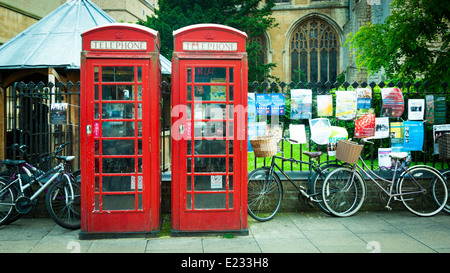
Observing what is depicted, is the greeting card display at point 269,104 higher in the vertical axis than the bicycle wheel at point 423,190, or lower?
higher

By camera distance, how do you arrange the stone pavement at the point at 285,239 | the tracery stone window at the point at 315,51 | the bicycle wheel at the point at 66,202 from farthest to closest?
the tracery stone window at the point at 315,51, the bicycle wheel at the point at 66,202, the stone pavement at the point at 285,239

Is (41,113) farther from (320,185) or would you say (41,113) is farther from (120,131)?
(320,185)

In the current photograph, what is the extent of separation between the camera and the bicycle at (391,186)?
5906 millimetres

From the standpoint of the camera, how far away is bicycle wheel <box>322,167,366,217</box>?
19.3 ft

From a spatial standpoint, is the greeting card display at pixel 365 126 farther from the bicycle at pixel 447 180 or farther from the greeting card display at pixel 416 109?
the bicycle at pixel 447 180

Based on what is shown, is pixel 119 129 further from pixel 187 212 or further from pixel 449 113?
pixel 449 113

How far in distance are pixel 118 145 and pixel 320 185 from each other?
3.35 m

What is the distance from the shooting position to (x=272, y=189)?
5910mm

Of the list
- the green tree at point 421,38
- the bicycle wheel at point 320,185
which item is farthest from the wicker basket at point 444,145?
the green tree at point 421,38

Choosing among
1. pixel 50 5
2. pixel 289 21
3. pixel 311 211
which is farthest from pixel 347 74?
pixel 311 211

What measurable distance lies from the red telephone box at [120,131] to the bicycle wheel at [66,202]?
24.4 inches

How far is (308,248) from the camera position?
4.61 metres

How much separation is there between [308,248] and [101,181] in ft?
9.30

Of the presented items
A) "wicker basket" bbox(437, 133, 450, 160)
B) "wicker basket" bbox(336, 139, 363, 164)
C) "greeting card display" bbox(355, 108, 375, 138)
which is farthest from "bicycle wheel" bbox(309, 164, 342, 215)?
"wicker basket" bbox(437, 133, 450, 160)
